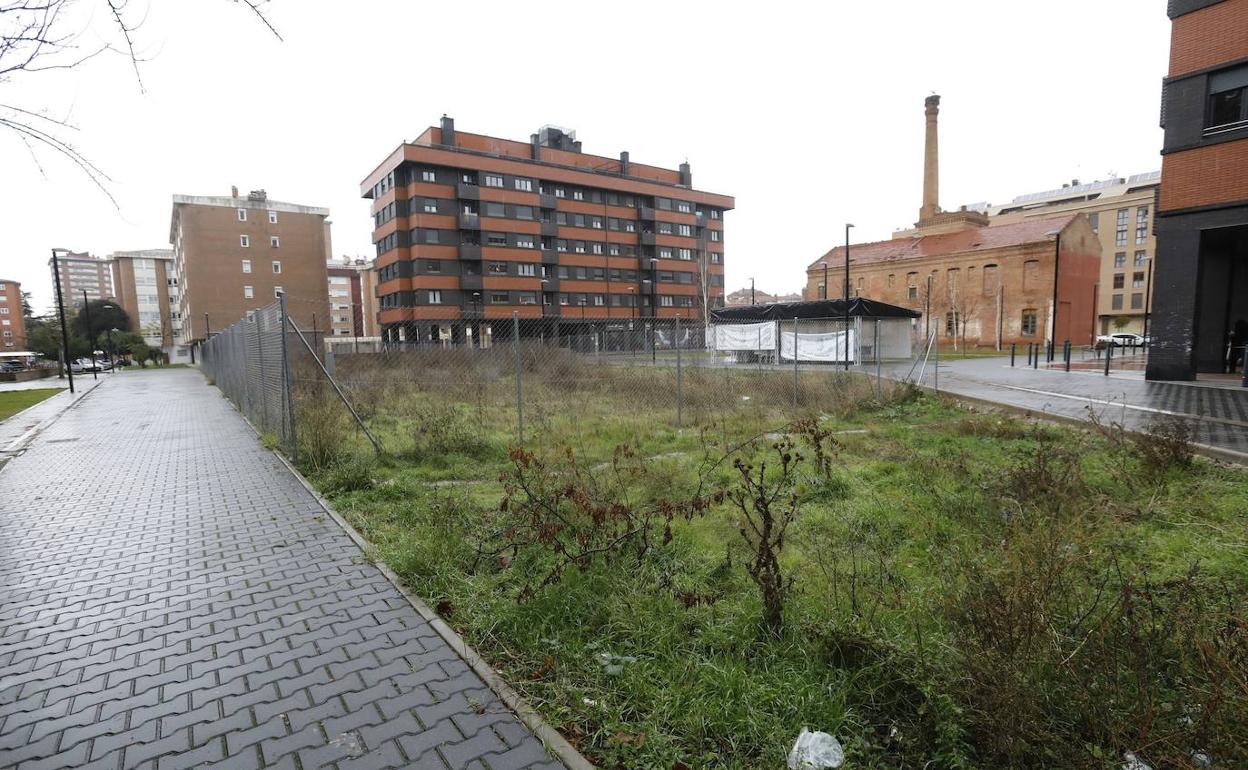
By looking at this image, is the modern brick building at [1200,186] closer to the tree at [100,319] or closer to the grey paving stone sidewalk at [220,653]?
the grey paving stone sidewalk at [220,653]

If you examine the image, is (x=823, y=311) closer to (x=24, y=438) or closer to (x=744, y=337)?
(x=744, y=337)

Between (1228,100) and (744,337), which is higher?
(1228,100)

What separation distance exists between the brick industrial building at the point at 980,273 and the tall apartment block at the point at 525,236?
60.8 ft

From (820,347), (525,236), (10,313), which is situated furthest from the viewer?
(10,313)

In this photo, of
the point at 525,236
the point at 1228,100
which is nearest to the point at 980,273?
the point at 1228,100

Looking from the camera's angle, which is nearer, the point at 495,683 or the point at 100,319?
the point at 495,683

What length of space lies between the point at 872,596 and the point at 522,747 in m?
2.31

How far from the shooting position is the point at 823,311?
3344 cm

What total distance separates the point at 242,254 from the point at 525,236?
31936 mm

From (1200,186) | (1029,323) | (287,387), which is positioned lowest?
(287,387)

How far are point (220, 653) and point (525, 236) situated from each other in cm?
6284

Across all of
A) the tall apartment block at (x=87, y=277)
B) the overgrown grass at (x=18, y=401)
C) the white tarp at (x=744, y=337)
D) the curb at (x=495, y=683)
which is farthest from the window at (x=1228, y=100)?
the tall apartment block at (x=87, y=277)

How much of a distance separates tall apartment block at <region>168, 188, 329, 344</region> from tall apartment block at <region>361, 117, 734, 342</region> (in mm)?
11207

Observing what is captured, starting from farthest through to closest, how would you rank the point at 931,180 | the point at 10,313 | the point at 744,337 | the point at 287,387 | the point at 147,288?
1. the point at 10,313
2. the point at 147,288
3. the point at 931,180
4. the point at 744,337
5. the point at 287,387
